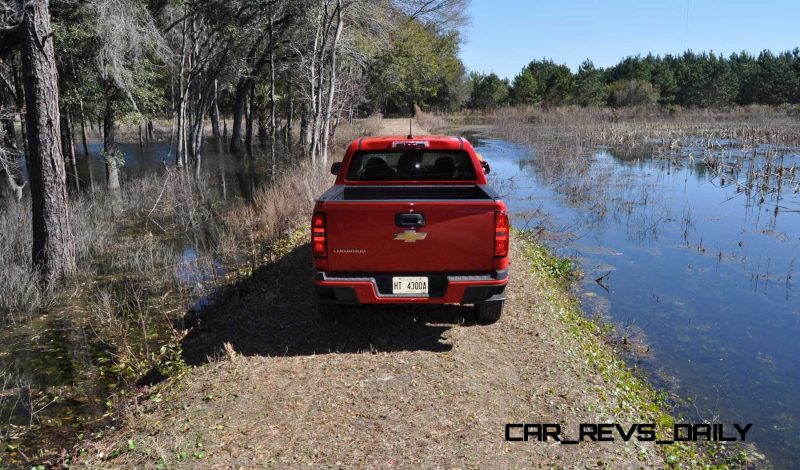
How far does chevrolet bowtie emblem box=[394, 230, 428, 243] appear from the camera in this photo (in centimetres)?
492

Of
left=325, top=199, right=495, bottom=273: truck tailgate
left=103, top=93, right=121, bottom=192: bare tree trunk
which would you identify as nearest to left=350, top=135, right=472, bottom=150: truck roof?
left=325, top=199, right=495, bottom=273: truck tailgate

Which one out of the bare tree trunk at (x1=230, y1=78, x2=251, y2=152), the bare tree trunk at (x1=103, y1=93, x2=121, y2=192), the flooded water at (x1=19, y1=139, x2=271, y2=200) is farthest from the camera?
the bare tree trunk at (x1=230, y1=78, x2=251, y2=152)

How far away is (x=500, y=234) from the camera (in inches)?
194

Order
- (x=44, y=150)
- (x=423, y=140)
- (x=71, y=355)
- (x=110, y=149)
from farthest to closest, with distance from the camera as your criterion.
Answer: (x=110, y=149)
(x=44, y=150)
(x=71, y=355)
(x=423, y=140)

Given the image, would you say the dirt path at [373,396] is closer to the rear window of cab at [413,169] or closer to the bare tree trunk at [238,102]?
the rear window of cab at [413,169]

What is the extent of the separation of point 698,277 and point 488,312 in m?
6.22

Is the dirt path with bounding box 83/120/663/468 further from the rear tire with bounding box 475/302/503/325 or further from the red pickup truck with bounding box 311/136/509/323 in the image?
the red pickup truck with bounding box 311/136/509/323

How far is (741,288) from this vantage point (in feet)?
31.4

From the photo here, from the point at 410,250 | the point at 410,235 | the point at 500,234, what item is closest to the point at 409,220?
the point at 410,235

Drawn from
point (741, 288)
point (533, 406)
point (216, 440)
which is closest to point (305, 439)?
point (216, 440)

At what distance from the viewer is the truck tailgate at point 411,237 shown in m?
4.88

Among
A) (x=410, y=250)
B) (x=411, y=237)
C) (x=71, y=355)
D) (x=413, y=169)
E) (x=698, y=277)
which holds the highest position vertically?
(x=413, y=169)

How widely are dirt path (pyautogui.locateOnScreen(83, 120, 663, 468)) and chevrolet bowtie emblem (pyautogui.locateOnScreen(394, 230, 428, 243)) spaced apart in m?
1.20

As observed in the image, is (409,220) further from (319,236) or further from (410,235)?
(319,236)
